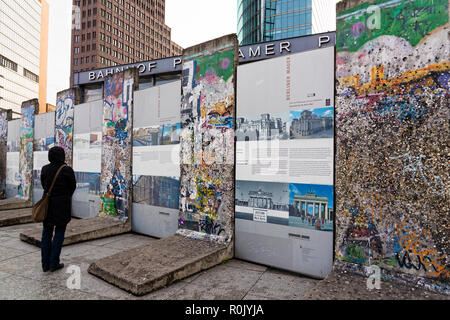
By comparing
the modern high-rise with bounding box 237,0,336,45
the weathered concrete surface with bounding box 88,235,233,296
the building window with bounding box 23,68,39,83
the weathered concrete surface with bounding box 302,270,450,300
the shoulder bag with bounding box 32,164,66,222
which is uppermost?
the modern high-rise with bounding box 237,0,336,45

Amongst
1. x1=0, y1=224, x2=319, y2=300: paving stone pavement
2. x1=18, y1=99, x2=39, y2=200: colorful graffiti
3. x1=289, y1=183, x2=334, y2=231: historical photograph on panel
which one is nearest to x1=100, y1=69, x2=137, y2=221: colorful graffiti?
x1=0, y1=224, x2=319, y2=300: paving stone pavement

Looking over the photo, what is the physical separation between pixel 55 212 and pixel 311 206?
3708 mm

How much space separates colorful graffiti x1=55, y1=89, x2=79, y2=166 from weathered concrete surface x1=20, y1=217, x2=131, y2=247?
276cm

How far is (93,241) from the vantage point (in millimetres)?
5574

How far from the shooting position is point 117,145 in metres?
6.76

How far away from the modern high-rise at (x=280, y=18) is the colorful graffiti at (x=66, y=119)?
43.8 metres

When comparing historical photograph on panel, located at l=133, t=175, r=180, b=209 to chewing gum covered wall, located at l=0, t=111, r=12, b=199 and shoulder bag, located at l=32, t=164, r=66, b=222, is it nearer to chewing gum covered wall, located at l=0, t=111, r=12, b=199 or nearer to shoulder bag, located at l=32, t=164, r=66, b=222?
shoulder bag, located at l=32, t=164, r=66, b=222

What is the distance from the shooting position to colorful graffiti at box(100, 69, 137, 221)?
6.51 m

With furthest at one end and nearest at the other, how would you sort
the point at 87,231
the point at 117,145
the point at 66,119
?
the point at 66,119, the point at 117,145, the point at 87,231

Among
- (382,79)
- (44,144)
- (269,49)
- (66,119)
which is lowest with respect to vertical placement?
(44,144)

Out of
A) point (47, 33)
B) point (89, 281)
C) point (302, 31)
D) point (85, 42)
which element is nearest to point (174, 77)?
point (89, 281)

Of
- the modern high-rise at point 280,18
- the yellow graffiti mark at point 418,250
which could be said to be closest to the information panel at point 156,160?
the yellow graffiti mark at point 418,250

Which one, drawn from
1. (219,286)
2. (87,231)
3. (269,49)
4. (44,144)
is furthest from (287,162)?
(269,49)
